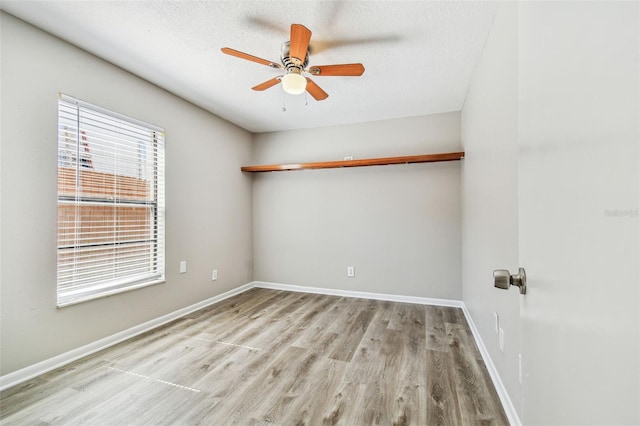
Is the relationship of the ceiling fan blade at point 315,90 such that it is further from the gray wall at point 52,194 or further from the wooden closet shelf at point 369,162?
the gray wall at point 52,194

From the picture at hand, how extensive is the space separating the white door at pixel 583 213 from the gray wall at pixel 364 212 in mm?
2823

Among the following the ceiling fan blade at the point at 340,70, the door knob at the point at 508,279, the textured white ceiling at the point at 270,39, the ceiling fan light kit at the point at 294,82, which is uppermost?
the textured white ceiling at the point at 270,39

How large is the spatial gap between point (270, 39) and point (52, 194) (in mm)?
1965

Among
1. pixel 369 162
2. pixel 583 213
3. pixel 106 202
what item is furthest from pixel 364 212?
pixel 583 213

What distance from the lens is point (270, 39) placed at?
79.4 inches

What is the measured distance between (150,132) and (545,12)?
3.12 meters

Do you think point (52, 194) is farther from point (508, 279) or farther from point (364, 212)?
point (364, 212)

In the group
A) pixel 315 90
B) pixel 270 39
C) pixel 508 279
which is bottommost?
pixel 508 279

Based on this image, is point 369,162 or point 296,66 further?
point 369,162

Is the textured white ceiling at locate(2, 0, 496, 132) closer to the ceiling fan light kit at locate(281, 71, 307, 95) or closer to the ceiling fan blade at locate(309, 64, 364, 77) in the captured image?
the ceiling fan blade at locate(309, 64, 364, 77)

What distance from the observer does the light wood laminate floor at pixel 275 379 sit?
1.53m

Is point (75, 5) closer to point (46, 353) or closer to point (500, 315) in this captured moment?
point (46, 353)

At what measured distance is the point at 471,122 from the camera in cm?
257

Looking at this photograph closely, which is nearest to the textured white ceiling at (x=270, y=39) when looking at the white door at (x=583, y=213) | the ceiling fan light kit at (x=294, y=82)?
the ceiling fan light kit at (x=294, y=82)
